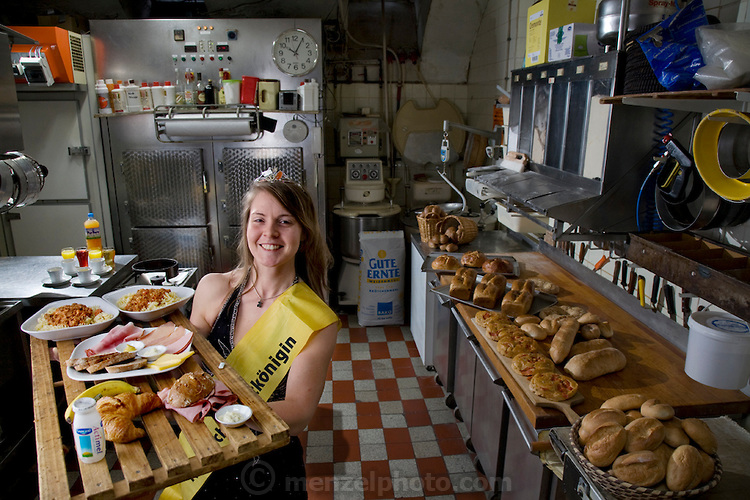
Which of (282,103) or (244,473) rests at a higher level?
(282,103)

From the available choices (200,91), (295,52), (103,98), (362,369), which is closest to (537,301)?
(362,369)

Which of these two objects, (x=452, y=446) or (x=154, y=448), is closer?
(x=154, y=448)

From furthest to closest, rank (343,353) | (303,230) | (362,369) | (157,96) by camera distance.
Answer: (157,96) → (343,353) → (362,369) → (303,230)

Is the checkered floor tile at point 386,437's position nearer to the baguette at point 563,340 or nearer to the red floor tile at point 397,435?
the red floor tile at point 397,435

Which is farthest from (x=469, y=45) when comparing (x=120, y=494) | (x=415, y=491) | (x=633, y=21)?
(x=120, y=494)

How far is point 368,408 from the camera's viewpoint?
3316mm

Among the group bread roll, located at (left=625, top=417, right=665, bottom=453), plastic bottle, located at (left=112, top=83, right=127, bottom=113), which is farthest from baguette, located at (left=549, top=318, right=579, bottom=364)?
plastic bottle, located at (left=112, top=83, right=127, bottom=113)

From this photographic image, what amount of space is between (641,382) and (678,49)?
115 cm

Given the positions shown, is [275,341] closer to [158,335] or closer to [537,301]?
[158,335]

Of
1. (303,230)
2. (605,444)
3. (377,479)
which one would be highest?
(303,230)

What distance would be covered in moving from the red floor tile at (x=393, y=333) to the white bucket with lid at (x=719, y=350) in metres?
2.82

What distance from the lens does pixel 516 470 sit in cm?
210

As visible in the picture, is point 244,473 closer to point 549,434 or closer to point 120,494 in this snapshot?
point 120,494

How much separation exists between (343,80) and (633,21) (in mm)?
3533
